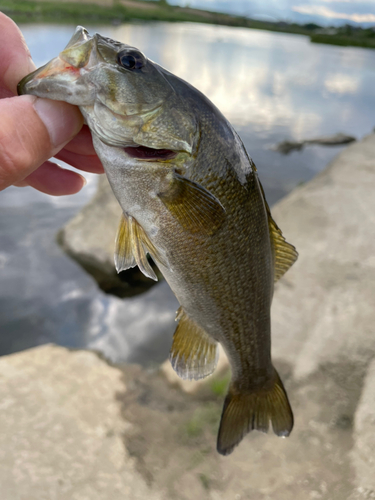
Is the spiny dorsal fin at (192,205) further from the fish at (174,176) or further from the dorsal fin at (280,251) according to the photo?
the dorsal fin at (280,251)

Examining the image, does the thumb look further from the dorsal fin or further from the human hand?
the dorsal fin

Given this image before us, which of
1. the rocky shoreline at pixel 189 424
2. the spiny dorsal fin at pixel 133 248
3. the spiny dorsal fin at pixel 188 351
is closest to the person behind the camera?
the spiny dorsal fin at pixel 133 248

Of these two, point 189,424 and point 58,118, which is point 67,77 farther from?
point 189,424

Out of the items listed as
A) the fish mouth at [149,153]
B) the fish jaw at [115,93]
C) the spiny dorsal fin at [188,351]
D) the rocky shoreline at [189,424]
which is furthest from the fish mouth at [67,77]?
the rocky shoreline at [189,424]

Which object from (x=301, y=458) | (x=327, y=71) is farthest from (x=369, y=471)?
(x=327, y=71)

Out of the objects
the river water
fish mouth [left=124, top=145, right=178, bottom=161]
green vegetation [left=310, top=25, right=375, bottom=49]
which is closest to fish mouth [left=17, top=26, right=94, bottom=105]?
fish mouth [left=124, top=145, right=178, bottom=161]

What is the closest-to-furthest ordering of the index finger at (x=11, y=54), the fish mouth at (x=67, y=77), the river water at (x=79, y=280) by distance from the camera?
the fish mouth at (x=67, y=77), the index finger at (x=11, y=54), the river water at (x=79, y=280)
